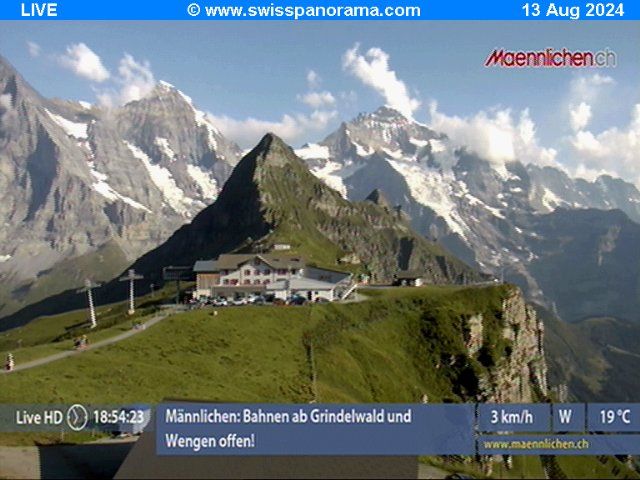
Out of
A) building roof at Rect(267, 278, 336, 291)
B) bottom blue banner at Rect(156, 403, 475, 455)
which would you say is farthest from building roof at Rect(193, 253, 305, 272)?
bottom blue banner at Rect(156, 403, 475, 455)

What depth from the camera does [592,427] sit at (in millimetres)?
32125

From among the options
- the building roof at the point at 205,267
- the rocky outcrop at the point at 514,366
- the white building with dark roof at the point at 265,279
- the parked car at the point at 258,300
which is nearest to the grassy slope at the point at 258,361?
the parked car at the point at 258,300

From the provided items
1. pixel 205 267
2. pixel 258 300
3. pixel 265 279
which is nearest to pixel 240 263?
pixel 265 279

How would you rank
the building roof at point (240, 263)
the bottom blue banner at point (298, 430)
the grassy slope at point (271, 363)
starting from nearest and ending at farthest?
the bottom blue banner at point (298, 430), the grassy slope at point (271, 363), the building roof at point (240, 263)

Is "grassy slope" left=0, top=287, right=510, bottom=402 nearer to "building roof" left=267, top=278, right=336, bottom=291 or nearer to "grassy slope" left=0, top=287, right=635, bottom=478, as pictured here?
"grassy slope" left=0, top=287, right=635, bottom=478

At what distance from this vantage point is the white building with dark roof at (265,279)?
124125 millimetres

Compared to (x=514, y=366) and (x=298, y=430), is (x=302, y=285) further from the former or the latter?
(x=298, y=430)

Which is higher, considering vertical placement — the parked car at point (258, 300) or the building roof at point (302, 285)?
the building roof at point (302, 285)

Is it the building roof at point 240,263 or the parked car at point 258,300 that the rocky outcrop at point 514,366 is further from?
the building roof at point 240,263

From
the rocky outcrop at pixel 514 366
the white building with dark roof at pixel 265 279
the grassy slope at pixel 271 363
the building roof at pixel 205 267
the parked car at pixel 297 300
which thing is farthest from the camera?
the building roof at pixel 205 267

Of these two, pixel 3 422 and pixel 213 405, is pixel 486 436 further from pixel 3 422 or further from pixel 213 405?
pixel 3 422

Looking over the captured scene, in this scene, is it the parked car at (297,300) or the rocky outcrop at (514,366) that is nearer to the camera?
the parked car at (297,300)

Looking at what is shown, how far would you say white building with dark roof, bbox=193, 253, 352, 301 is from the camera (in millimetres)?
124125
